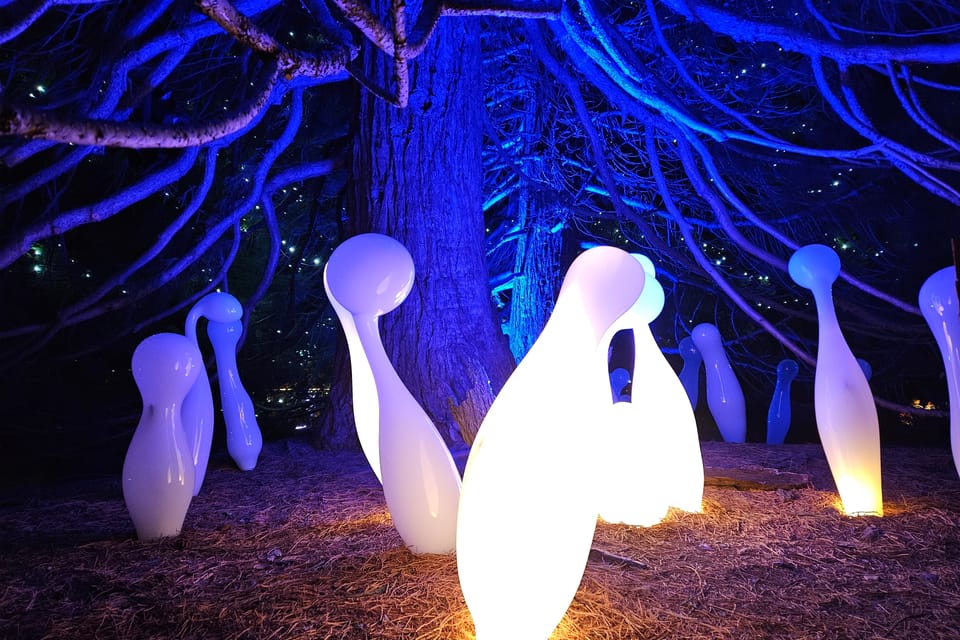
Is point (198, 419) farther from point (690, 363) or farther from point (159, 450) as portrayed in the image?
point (690, 363)

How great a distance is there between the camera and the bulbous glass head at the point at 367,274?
216cm

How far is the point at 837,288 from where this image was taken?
5.55 metres

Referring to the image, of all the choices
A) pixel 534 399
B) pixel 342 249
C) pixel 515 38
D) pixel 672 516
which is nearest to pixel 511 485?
pixel 534 399

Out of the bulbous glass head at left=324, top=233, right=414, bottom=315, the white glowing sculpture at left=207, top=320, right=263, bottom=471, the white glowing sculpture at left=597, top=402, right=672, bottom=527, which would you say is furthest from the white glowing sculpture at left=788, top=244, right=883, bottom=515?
the white glowing sculpture at left=207, top=320, right=263, bottom=471

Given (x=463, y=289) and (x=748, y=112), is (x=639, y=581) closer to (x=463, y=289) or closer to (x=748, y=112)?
(x=463, y=289)

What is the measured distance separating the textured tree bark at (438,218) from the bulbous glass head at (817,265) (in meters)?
1.82

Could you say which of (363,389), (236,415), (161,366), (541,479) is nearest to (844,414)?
(541,479)

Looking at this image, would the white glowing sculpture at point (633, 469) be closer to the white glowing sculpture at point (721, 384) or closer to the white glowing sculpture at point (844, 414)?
the white glowing sculpture at point (844, 414)

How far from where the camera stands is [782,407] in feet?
16.9

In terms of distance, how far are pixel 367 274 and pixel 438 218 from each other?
2018 millimetres

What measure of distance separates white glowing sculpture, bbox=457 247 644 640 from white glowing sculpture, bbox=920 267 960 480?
1.72 m

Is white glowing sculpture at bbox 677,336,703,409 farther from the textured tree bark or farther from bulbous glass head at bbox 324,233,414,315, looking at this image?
bulbous glass head at bbox 324,233,414,315

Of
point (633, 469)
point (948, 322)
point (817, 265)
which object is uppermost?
point (817, 265)

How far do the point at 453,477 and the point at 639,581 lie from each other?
2.14 feet
